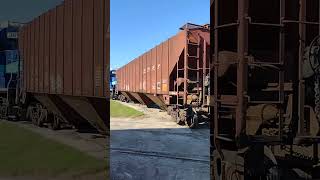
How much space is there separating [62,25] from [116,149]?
5.31 m

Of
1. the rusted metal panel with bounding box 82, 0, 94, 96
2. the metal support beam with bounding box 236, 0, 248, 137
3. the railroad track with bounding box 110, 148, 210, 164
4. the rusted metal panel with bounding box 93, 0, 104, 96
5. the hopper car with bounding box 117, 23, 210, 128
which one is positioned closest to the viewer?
the metal support beam with bounding box 236, 0, 248, 137

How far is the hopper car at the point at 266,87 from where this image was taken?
12.3 feet

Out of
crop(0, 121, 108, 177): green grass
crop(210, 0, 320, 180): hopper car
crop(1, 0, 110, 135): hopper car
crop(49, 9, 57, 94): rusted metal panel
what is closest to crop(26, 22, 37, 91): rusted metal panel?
crop(1, 0, 110, 135): hopper car

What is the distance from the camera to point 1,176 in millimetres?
9141

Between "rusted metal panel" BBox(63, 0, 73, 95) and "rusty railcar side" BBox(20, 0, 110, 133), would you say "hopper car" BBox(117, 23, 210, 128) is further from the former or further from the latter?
"rusted metal panel" BBox(63, 0, 73, 95)

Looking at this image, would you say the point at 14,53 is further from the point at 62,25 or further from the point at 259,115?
the point at 259,115

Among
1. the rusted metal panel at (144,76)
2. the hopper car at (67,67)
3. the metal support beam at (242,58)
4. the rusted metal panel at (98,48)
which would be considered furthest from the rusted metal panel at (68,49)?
the metal support beam at (242,58)

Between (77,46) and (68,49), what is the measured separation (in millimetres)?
950

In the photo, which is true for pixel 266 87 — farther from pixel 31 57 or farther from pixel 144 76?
pixel 144 76

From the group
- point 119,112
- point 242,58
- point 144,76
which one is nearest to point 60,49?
point 119,112

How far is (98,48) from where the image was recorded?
1026 cm

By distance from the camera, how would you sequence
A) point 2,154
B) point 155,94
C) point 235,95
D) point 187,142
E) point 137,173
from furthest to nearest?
point 155,94, point 2,154, point 187,142, point 137,173, point 235,95

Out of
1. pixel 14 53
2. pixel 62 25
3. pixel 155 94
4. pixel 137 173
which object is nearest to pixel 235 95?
pixel 137 173

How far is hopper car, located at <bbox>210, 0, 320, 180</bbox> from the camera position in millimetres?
3734
